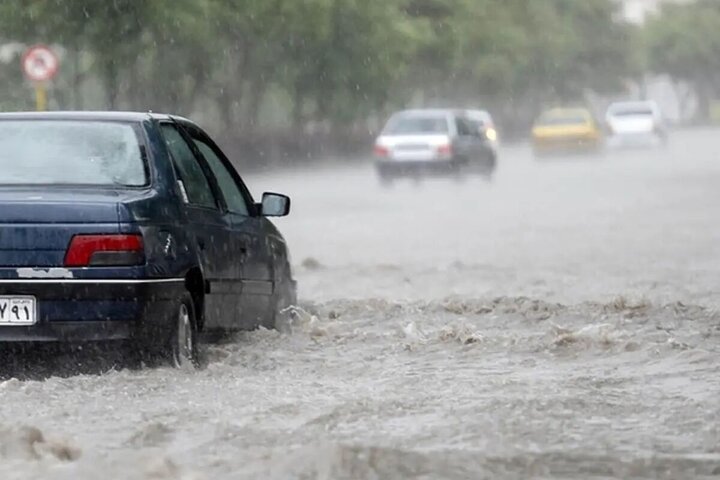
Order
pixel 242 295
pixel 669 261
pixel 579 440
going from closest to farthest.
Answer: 1. pixel 579 440
2. pixel 242 295
3. pixel 669 261

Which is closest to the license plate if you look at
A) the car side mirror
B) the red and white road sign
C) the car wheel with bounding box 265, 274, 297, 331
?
the car side mirror

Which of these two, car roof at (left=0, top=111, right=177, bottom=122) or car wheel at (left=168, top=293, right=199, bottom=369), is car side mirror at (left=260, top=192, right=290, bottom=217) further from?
car wheel at (left=168, top=293, right=199, bottom=369)

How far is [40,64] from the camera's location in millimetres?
31188

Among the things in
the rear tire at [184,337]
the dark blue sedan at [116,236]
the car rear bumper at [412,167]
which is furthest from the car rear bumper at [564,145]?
the rear tire at [184,337]

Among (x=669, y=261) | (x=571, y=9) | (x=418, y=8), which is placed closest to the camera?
(x=669, y=261)

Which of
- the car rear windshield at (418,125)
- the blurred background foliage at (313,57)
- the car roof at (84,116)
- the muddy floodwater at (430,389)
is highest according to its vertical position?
the blurred background foliage at (313,57)

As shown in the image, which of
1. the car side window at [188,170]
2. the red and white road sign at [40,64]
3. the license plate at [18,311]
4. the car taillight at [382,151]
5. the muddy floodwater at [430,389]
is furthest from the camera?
the car taillight at [382,151]

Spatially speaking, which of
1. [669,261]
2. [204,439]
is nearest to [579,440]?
[204,439]

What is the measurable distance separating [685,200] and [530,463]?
25632mm

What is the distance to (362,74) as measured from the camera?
201 ft

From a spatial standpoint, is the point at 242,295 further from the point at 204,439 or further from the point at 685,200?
the point at 685,200

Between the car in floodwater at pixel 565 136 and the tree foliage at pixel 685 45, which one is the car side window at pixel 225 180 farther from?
the tree foliage at pixel 685 45

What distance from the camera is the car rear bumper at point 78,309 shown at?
8680 mm

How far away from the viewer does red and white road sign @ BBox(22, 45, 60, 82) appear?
1225 inches
